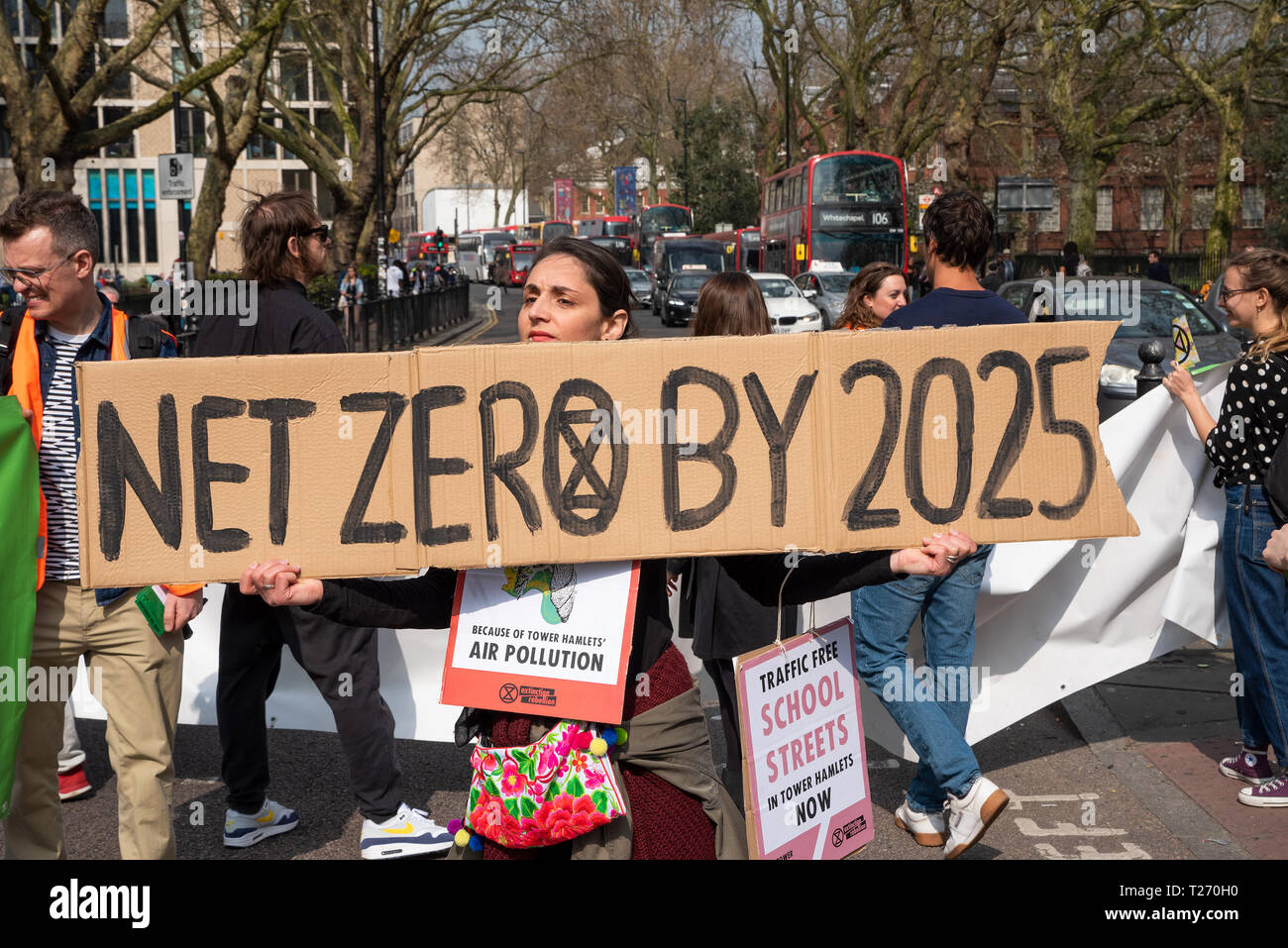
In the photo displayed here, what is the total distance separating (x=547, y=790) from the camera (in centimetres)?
252

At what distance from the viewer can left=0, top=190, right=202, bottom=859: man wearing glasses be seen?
3539 mm

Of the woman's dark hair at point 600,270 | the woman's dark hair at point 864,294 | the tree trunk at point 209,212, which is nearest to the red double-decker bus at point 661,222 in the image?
the tree trunk at point 209,212

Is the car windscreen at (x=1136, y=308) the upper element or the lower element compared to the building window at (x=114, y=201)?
lower

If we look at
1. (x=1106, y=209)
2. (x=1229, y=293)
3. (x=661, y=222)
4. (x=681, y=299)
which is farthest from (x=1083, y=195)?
(x=1106, y=209)

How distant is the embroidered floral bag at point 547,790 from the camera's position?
8.23 ft

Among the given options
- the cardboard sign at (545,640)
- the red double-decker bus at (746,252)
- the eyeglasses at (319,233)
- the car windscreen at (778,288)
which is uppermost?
the red double-decker bus at (746,252)

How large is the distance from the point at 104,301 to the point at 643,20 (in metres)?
46.6

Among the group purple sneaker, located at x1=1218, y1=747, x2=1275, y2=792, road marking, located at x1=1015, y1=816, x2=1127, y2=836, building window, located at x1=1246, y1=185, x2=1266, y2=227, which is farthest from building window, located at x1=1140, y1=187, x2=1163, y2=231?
road marking, located at x1=1015, y1=816, x2=1127, y2=836

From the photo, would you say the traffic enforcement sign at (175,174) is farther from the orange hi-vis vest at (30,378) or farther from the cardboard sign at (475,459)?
the cardboard sign at (475,459)

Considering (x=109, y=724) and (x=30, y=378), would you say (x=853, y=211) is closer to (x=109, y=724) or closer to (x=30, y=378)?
(x=30, y=378)

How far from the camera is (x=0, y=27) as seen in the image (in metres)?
16.1

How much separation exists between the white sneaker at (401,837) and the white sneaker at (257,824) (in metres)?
0.39

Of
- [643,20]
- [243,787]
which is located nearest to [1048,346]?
[243,787]

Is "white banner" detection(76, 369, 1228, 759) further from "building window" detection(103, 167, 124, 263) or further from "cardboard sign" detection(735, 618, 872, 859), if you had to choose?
"building window" detection(103, 167, 124, 263)
